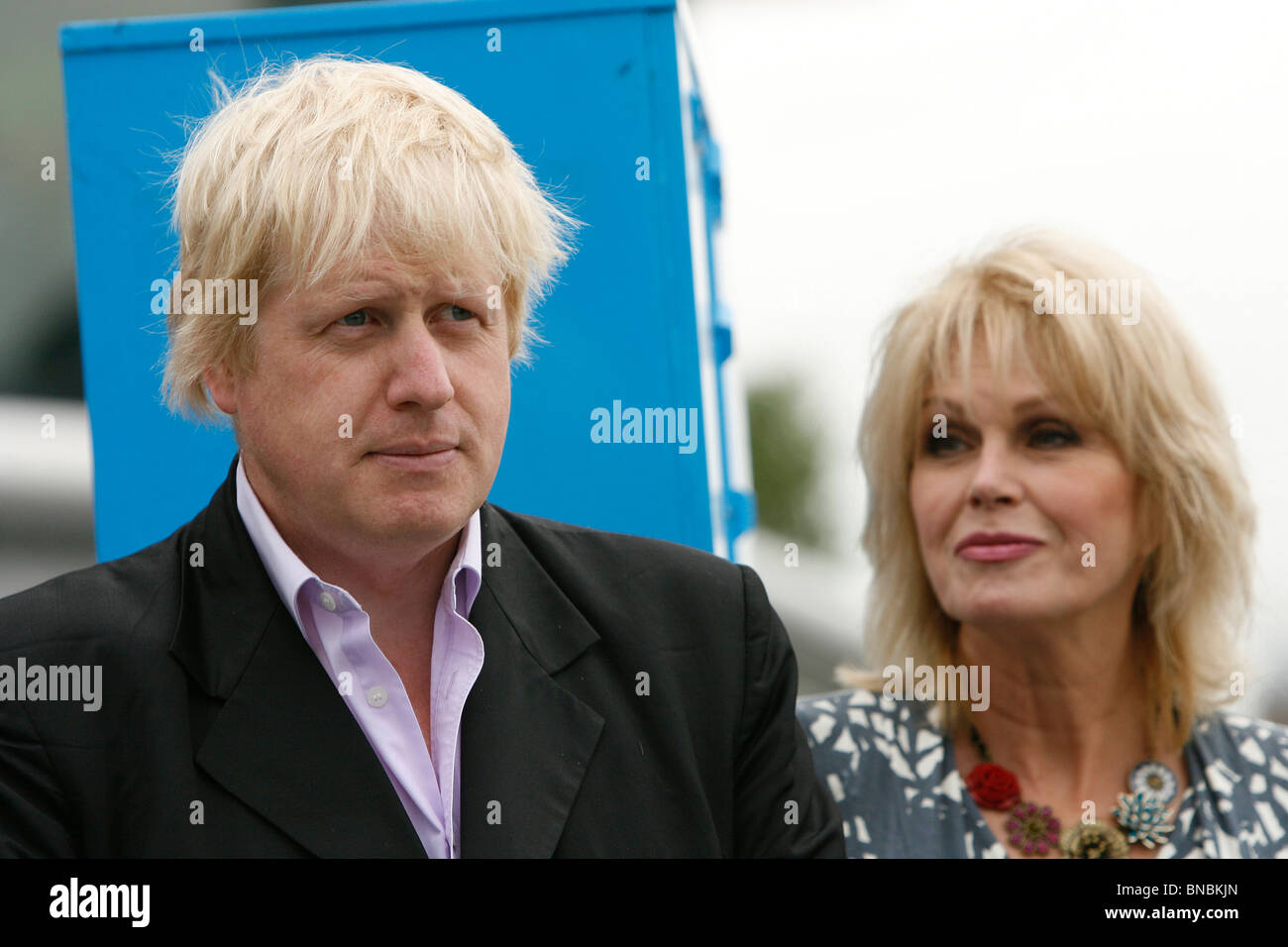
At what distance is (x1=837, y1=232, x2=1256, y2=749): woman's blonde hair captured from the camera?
98.5 inches

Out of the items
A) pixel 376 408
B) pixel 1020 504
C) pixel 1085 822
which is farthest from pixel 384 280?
pixel 1085 822

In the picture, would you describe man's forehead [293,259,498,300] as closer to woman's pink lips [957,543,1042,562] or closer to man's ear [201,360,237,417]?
man's ear [201,360,237,417]

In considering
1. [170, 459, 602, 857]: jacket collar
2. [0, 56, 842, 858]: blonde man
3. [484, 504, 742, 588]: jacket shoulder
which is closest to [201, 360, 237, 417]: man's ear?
[0, 56, 842, 858]: blonde man

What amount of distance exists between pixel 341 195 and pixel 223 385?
0.40 m

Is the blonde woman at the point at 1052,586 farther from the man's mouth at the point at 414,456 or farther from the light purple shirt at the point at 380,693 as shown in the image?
the man's mouth at the point at 414,456

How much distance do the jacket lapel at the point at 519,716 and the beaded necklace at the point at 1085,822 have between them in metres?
0.96

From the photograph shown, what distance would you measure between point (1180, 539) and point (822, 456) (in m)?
0.78

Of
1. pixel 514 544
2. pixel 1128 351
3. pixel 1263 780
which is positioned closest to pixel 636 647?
pixel 514 544

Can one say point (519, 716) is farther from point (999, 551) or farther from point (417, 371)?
point (999, 551)

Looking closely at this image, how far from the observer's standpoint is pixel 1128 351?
8.25ft

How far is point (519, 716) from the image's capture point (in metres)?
2.05

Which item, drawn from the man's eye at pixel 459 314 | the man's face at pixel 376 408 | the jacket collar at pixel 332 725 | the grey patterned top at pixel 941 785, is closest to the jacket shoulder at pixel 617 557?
the jacket collar at pixel 332 725
